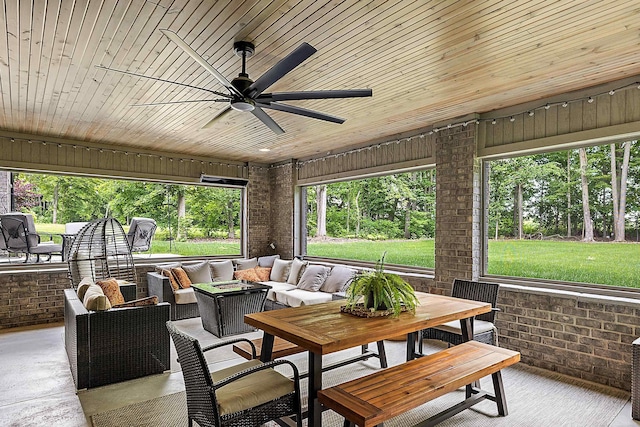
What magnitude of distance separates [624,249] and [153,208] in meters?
6.98

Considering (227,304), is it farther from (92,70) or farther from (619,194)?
(619,194)

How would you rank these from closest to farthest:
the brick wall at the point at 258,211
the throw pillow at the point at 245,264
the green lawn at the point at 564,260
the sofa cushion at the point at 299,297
A: the green lawn at the point at 564,260
the sofa cushion at the point at 299,297
the throw pillow at the point at 245,264
the brick wall at the point at 258,211

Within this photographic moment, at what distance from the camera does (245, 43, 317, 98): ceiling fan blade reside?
2.33 m

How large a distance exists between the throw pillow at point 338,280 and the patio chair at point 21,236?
431 cm

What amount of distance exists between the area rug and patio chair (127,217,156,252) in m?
4.23

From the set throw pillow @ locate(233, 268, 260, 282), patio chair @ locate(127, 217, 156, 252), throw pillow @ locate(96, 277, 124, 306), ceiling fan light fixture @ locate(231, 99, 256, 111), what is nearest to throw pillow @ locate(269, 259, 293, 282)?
throw pillow @ locate(233, 268, 260, 282)

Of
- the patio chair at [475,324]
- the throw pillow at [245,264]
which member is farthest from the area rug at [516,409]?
the throw pillow at [245,264]

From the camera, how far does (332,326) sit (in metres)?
2.62

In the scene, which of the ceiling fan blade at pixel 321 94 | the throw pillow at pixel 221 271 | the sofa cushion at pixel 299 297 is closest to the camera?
the ceiling fan blade at pixel 321 94

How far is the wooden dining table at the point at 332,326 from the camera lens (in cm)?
237

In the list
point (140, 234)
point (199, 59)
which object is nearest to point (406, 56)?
point (199, 59)

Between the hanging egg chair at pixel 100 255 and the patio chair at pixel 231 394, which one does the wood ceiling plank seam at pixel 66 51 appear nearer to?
the hanging egg chair at pixel 100 255

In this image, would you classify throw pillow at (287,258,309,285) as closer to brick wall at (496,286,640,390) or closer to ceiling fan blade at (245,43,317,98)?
brick wall at (496,286,640,390)

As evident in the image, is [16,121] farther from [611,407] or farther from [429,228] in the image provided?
[611,407]
